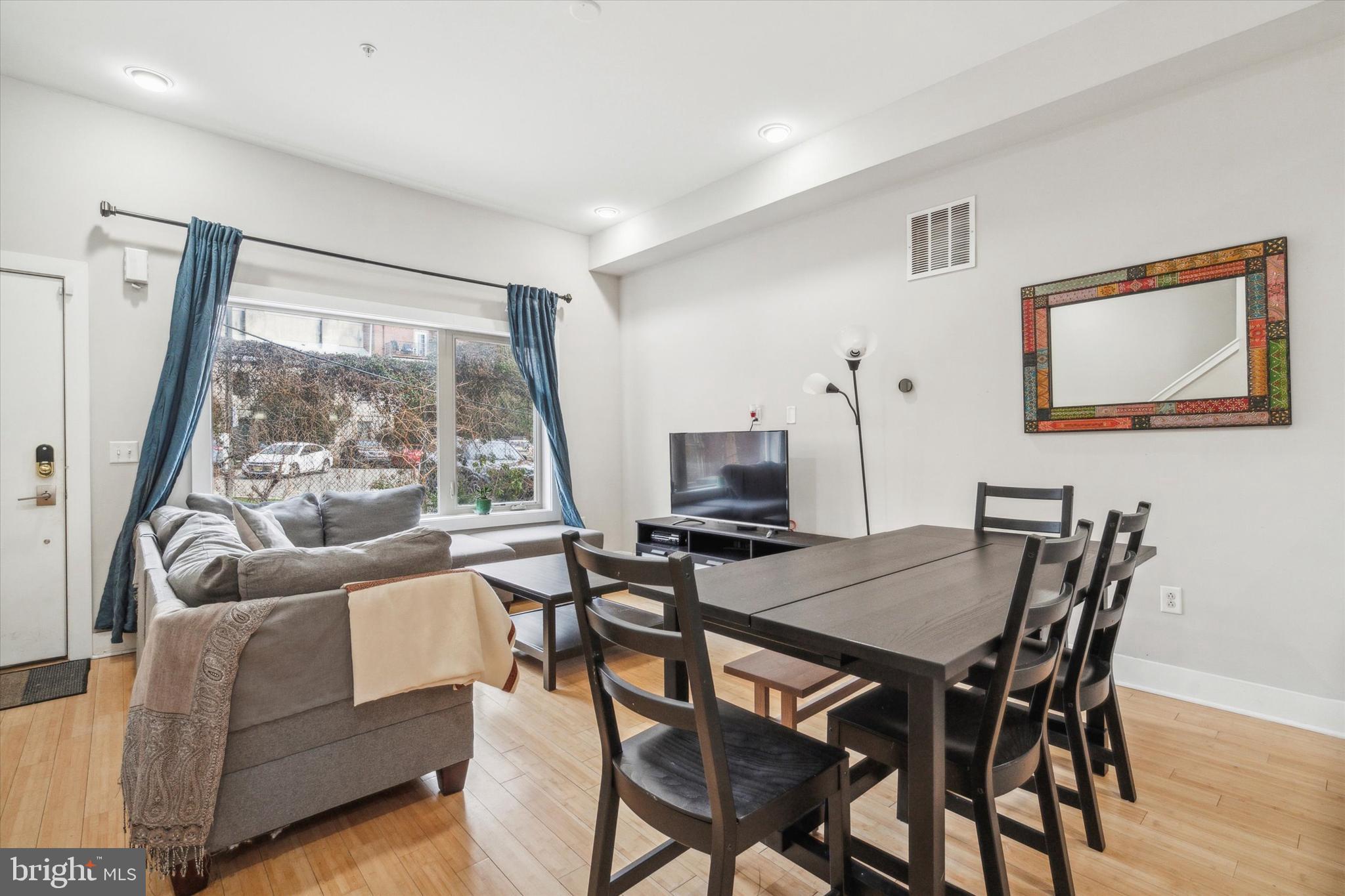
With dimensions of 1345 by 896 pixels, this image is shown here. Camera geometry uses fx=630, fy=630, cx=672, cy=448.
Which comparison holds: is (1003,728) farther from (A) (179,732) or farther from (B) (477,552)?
(B) (477,552)

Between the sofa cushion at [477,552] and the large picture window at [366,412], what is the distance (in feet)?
2.18

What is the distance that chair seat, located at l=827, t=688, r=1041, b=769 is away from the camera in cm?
138

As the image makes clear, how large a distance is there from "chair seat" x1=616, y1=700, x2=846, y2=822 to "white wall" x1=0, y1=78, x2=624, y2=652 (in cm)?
343

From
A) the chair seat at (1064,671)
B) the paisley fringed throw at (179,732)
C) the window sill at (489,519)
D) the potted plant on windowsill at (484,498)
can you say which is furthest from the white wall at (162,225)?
the chair seat at (1064,671)

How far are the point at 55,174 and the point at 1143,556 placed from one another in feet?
16.6

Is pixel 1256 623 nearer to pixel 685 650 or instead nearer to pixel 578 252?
pixel 685 650

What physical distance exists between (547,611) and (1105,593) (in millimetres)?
2147

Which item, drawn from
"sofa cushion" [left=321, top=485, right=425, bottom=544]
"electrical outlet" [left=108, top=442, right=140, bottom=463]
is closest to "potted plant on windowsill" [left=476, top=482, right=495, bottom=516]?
"sofa cushion" [left=321, top=485, right=425, bottom=544]

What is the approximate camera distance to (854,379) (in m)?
3.82

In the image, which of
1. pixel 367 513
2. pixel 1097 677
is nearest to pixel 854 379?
pixel 1097 677

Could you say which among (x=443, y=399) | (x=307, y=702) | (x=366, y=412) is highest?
(x=443, y=399)

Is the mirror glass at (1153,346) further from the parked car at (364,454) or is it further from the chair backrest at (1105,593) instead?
the parked car at (364,454)

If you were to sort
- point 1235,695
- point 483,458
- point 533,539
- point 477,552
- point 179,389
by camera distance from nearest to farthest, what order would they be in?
point 1235,695
point 179,389
point 477,552
point 533,539
point 483,458

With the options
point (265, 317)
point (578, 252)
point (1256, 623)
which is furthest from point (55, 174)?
point (1256, 623)
